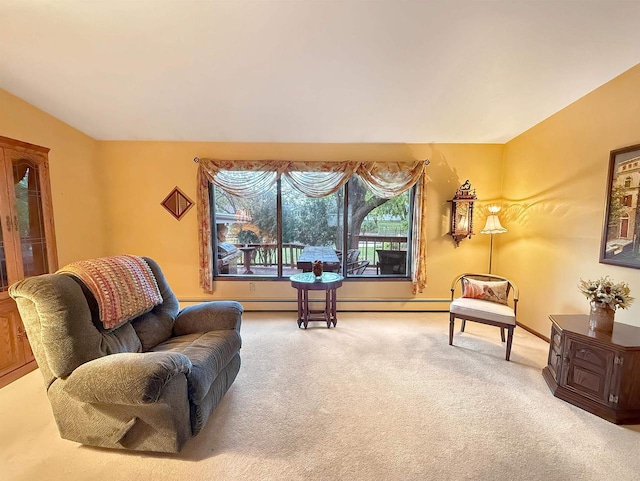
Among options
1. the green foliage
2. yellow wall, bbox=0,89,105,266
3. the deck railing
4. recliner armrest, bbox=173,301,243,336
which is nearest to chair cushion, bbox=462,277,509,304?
the deck railing

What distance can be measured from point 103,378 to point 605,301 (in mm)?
3347

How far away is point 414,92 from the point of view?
2844 mm

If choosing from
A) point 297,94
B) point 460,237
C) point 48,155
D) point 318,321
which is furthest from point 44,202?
point 460,237

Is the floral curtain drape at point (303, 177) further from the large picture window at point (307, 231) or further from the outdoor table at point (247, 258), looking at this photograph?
the outdoor table at point (247, 258)

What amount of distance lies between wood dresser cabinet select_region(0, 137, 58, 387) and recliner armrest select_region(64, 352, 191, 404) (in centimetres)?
163

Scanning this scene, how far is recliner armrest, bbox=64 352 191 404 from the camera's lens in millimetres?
1437

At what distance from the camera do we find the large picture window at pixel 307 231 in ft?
13.4

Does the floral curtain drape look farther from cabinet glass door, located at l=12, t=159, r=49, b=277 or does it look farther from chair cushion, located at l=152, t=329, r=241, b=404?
chair cushion, located at l=152, t=329, r=241, b=404

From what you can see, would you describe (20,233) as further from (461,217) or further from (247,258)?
(461,217)

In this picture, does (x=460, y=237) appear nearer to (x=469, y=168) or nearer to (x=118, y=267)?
(x=469, y=168)

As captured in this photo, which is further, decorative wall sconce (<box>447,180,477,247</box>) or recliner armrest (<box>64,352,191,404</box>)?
decorative wall sconce (<box>447,180,477,247</box>)

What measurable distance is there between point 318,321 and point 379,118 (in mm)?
2618

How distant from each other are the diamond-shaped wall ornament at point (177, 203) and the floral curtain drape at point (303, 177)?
207mm

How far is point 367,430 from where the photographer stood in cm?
190
